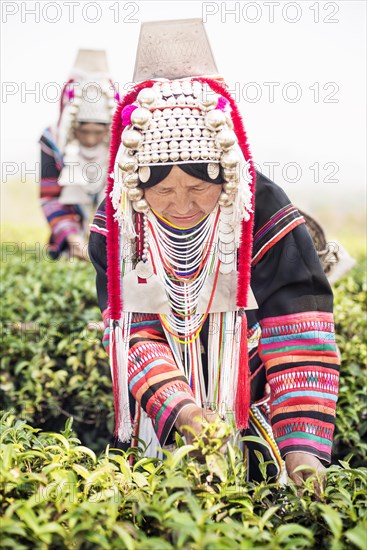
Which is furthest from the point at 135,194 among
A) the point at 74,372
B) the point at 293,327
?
the point at 74,372

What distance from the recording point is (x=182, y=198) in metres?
2.25

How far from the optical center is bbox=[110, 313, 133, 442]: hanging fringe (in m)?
2.37

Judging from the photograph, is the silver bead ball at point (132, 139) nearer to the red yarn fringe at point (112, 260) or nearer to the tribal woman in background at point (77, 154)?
the red yarn fringe at point (112, 260)

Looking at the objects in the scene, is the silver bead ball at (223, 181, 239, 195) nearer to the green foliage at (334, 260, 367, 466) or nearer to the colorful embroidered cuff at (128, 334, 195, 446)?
the colorful embroidered cuff at (128, 334, 195, 446)

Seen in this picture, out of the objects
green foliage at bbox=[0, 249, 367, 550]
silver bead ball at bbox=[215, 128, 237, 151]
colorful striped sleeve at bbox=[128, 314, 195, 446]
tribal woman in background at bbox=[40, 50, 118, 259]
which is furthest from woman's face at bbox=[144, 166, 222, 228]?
tribal woman in background at bbox=[40, 50, 118, 259]

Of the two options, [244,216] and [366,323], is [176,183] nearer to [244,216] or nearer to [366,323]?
[244,216]

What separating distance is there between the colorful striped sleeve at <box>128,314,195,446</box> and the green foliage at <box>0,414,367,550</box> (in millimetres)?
304

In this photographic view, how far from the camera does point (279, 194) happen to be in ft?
7.93

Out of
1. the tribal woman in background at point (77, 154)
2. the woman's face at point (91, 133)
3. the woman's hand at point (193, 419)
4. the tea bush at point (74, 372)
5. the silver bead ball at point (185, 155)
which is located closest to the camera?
the woman's hand at point (193, 419)

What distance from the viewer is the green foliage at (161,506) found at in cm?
145

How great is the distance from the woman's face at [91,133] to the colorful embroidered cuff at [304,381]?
12.8 feet

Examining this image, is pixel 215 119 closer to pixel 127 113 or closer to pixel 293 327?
pixel 127 113

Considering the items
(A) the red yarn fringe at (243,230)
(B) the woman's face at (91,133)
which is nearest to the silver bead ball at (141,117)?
(A) the red yarn fringe at (243,230)

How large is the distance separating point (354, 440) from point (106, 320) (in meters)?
1.42
